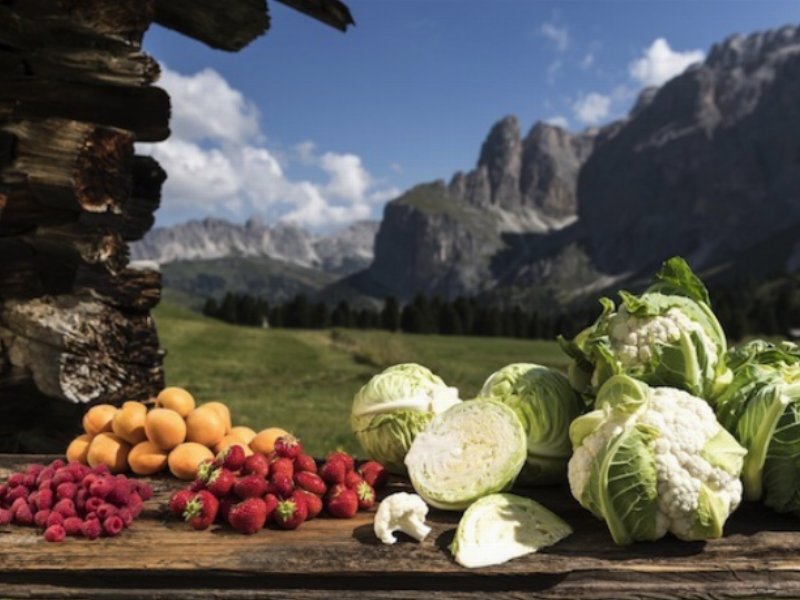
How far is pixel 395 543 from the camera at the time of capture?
406 cm

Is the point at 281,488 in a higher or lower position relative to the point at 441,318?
lower

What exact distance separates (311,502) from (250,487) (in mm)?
424

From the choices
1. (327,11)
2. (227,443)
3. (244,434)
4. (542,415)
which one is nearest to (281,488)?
(227,443)

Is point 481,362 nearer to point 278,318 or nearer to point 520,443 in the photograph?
point 520,443

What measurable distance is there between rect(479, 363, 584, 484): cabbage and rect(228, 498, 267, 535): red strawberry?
1.82 metres

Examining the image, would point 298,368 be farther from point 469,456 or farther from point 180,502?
point 469,456

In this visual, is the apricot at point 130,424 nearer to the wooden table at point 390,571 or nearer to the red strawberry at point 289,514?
the wooden table at point 390,571

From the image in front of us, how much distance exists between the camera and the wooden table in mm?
3676

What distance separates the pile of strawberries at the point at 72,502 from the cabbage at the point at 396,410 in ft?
5.83

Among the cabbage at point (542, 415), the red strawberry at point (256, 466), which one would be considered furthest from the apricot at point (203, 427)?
the cabbage at point (542, 415)

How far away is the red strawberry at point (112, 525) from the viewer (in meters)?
4.21

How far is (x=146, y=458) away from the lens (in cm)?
554

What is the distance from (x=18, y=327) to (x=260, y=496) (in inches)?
165

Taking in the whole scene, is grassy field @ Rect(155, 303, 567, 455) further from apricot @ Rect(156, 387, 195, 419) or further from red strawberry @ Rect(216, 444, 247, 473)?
red strawberry @ Rect(216, 444, 247, 473)
